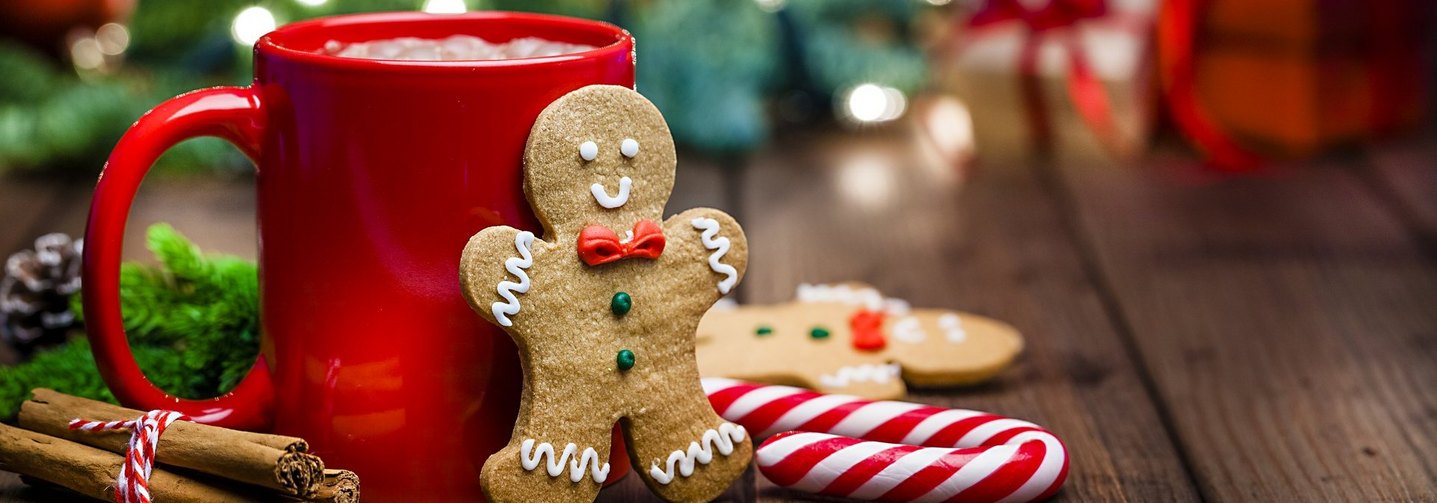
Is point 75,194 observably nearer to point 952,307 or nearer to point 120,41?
point 120,41

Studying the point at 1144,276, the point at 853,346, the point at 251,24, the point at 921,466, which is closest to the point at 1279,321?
the point at 1144,276

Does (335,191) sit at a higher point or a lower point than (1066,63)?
higher

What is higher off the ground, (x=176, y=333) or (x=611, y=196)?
(x=611, y=196)

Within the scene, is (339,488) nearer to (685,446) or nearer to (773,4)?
(685,446)

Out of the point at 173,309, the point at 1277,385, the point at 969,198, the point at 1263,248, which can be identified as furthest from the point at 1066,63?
the point at 173,309

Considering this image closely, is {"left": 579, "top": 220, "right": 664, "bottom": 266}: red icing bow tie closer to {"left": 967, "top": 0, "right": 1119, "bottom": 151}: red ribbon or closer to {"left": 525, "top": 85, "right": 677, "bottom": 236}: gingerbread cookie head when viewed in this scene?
{"left": 525, "top": 85, "right": 677, "bottom": 236}: gingerbread cookie head

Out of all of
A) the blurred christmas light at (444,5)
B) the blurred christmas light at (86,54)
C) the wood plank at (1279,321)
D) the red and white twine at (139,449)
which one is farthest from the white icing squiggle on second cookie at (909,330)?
the blurred christmas light at (86,54)
